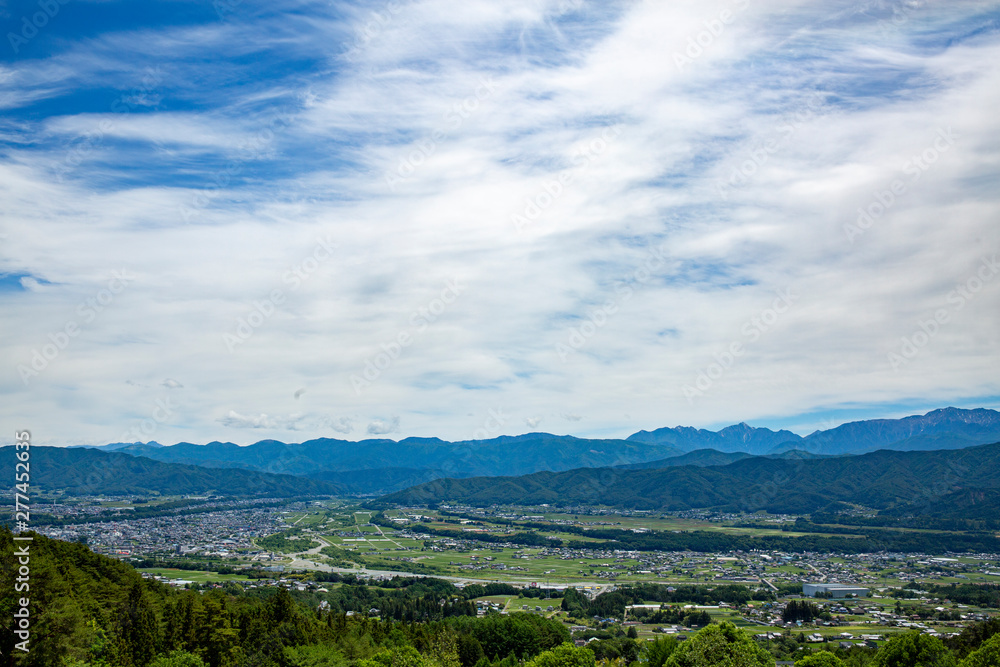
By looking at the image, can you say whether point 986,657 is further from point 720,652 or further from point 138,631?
point 138,631

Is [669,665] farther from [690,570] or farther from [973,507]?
[973,507]

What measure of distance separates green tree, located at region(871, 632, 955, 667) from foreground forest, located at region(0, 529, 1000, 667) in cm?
7

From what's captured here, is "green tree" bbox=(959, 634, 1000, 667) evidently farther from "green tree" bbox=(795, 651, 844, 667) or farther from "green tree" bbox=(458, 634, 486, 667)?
"green tree" bbox=(458, 634, 486, 667)

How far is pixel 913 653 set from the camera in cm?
3666

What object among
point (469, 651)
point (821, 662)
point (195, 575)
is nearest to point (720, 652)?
point (821, 662)

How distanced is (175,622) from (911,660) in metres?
39.6

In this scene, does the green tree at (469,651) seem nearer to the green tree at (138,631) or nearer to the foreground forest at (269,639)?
the foreground forest at (269,639)

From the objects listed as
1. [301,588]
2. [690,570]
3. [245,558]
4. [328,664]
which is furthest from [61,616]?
[690,570]

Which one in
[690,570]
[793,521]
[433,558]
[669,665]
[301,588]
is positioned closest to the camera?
[669,665]

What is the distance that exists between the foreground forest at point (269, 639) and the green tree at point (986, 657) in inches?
3.1

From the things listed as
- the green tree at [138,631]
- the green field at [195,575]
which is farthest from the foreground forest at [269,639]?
the green field at [195,575]

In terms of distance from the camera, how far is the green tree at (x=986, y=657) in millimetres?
29797

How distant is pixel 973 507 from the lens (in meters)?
154

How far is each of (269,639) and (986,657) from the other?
1392 inches
